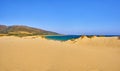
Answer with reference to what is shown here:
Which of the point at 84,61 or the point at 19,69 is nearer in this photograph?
the point at 19,69

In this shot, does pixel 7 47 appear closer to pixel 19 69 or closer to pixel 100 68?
pixel 19 69

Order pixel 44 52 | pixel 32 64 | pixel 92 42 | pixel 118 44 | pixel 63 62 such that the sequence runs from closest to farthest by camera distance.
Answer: pixel 32 64, pixel 63 62, pixel 44 52, pixel 118 44, pixel 92 42

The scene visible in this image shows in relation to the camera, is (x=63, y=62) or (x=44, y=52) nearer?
(x=63, y=62)

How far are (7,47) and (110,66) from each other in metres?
3.43

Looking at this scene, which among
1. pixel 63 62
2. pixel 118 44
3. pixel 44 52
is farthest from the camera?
pixel 118 44

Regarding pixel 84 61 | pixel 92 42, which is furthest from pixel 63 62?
pixel 92 42

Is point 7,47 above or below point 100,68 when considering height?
above

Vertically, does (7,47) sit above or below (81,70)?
above

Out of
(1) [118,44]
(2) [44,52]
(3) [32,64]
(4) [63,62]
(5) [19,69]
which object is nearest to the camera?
(5) [19,69]

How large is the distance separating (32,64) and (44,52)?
1173mm

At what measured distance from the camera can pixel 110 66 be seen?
211 inches

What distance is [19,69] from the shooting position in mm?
4539

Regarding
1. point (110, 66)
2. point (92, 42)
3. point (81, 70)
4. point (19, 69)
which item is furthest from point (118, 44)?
point (19, 69)

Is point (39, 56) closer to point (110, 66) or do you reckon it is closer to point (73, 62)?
point (73, 62)
